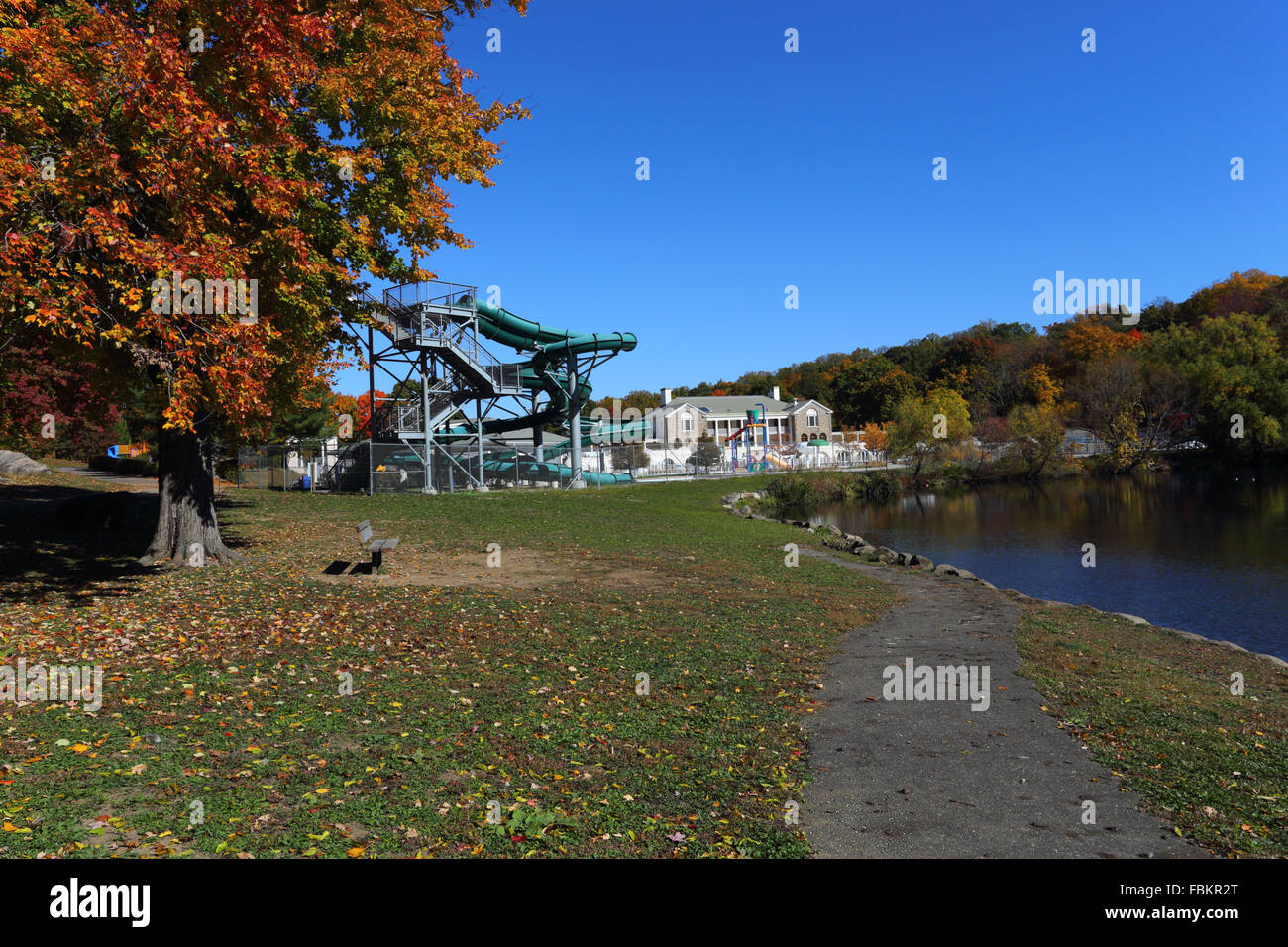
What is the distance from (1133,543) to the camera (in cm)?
3067

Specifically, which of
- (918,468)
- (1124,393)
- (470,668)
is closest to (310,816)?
(470,668)

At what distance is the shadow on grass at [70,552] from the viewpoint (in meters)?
12.3

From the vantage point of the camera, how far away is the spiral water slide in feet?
133

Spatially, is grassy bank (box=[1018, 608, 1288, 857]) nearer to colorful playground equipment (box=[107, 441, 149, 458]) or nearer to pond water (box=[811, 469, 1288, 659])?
pond water (box=[811, 469, 1288, 659])

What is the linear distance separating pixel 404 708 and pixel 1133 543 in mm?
31209

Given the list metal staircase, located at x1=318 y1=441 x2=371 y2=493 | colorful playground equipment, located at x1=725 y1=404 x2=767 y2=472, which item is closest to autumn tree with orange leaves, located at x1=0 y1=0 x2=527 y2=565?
metal staircase, located at x1=318 y1=441 x2=371 y2=493

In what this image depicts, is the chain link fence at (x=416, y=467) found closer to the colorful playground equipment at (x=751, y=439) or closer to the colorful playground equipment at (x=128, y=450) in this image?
the colorful playground equipment at (x=128, y=450)

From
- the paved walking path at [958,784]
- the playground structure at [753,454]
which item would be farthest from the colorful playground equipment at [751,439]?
the paved walking path at [958,784]

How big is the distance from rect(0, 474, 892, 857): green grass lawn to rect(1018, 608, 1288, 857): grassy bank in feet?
10.2

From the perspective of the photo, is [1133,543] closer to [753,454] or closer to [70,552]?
[70,552]

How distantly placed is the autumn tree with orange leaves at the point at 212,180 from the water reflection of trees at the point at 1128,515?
90.0ft

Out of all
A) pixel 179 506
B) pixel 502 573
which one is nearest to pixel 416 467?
pixel 502 573

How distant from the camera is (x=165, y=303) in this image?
9.41 m

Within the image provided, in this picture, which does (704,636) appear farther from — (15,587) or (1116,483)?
(1116,483)
